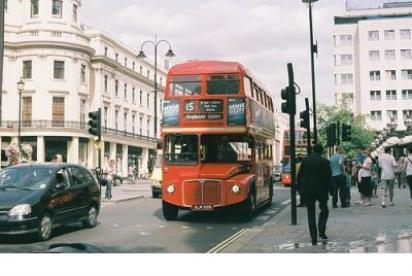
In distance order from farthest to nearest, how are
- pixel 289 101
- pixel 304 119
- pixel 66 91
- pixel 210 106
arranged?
1. pixel 304 119
2. pixel 66 91
3. pixel 210 106
4. pixel 289 101

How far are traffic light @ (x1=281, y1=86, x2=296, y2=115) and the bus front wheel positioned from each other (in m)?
3.52

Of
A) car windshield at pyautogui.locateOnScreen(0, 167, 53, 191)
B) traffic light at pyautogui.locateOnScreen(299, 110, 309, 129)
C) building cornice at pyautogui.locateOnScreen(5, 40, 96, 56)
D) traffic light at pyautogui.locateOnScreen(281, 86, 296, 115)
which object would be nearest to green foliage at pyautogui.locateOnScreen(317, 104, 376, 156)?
traffic light at pyautogui.locateOnScreen(299, 110, 309, 129)

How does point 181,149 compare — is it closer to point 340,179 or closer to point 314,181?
point 314,181

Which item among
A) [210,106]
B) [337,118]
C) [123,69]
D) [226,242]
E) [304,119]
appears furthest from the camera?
[337,118]

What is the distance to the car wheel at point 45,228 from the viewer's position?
10.1 metres

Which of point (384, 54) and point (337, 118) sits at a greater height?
point (337, 118)

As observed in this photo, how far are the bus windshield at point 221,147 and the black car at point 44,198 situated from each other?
2457 mm

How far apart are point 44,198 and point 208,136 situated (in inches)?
153

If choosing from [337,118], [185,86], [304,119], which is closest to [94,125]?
[185,86]

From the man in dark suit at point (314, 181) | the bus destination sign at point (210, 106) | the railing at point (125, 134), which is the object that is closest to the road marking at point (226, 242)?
the man in dark suit at point (314, 181)

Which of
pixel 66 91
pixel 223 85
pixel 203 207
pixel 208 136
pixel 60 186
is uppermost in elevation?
pixel 66 91

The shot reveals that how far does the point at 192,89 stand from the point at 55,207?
3880 millimetres

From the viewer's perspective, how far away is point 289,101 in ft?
39.1
